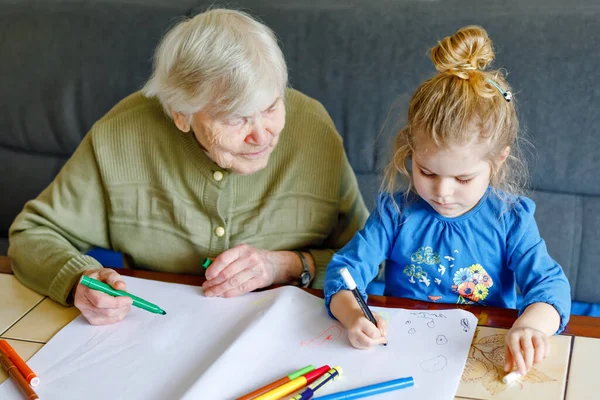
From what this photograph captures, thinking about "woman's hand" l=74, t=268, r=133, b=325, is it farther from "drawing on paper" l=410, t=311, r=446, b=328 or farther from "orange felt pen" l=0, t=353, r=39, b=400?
"drawing on paper" l=410, t=311, r=446, b=328

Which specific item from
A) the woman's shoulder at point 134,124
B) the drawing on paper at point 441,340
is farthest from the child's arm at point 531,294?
the woman's shoulder at point 134,124

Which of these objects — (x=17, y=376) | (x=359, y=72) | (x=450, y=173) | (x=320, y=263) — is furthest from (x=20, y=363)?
(x=359, y=72)

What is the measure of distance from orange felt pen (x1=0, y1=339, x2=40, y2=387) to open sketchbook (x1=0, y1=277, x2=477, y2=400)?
18 mm

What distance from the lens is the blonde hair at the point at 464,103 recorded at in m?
1.14

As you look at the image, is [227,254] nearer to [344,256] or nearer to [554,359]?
[344,256]

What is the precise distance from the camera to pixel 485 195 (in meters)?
1.28

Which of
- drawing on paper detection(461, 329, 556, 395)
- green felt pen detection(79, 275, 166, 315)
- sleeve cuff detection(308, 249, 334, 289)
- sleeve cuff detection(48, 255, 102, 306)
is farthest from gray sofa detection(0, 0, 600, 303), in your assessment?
sleeve cuff detection(48, 255, 102, 306)

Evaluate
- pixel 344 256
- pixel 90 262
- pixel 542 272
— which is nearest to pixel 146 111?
pixel 90 262

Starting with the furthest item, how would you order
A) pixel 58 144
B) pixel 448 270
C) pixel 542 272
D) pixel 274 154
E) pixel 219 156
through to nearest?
1. pixel 58 144
2. pixel 274 154
3. pixel 219 156
4. pixel 448 270
5. pixel 542 272

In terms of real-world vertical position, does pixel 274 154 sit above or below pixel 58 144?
above

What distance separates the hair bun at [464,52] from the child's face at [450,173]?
127mm

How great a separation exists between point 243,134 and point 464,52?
0.45m

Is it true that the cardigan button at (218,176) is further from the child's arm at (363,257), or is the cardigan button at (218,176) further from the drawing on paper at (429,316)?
the drawing on paper at (429,316)

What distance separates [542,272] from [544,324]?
0.13 m
